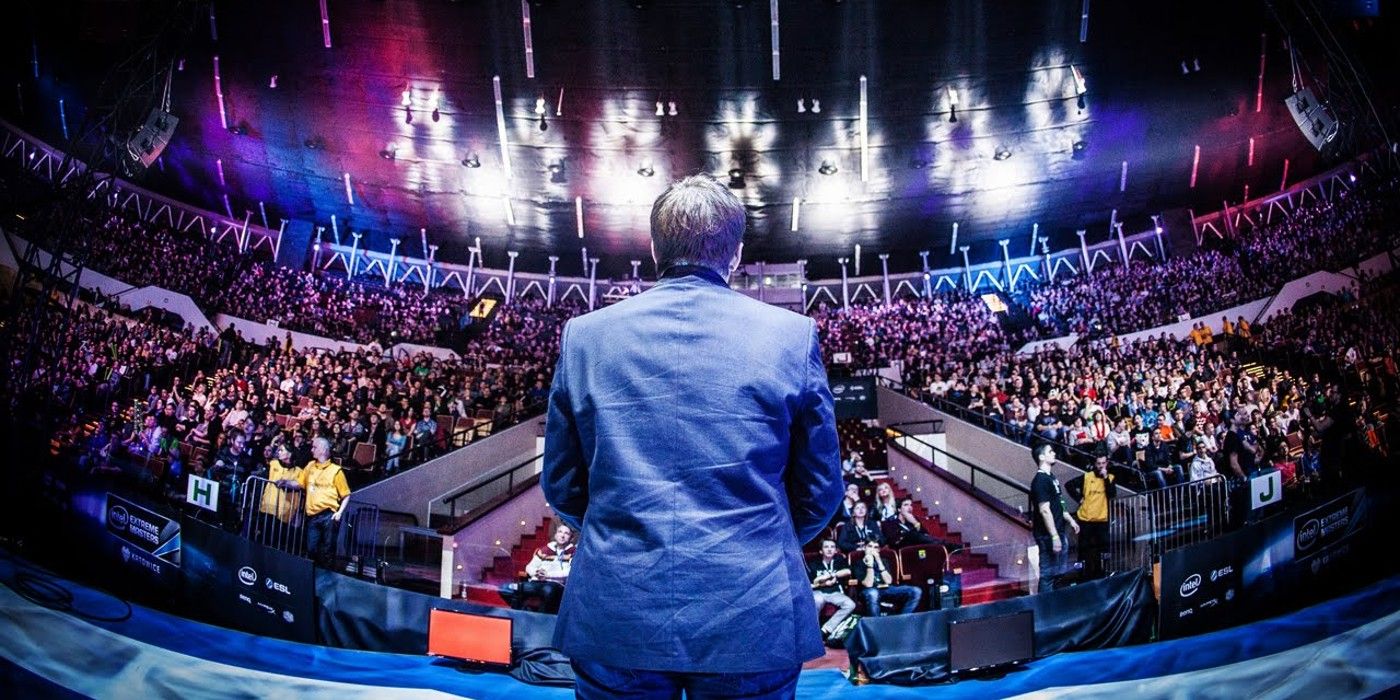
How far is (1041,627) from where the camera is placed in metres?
5.60

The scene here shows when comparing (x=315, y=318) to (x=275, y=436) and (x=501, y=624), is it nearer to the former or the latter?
(x=275, y=436)

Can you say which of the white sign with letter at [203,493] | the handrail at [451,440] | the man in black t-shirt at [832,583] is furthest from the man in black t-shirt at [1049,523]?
the white sign with letter at [203,493]

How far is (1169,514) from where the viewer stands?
25.9 ft

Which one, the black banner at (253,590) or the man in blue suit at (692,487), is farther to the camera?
the black banner at (253,590)

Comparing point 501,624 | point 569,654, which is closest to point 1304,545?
point 501,624

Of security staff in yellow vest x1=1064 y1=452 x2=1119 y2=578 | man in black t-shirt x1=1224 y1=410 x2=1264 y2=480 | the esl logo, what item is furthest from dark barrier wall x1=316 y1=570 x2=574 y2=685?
man in black t-shirt x1=1224 y1=410 x2=1264 y2=480

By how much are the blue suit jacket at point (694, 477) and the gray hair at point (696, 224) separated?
0.08 m

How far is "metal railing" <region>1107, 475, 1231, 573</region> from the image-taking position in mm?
7422

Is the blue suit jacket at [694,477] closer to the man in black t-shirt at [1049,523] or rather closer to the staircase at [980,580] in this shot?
the staircase at [980,580]

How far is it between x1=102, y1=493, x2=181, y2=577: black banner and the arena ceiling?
3.57 metres

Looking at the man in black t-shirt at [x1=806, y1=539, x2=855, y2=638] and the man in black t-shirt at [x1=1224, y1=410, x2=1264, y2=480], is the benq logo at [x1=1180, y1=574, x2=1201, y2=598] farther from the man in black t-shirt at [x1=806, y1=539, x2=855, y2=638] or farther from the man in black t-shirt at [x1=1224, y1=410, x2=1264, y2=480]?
the man in black t-shirt at [x1=1224, y1=410, x2=1264, y2=480]

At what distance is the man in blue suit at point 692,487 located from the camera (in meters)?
1.04

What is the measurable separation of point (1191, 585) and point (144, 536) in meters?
8.65

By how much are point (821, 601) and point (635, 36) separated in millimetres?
7824
